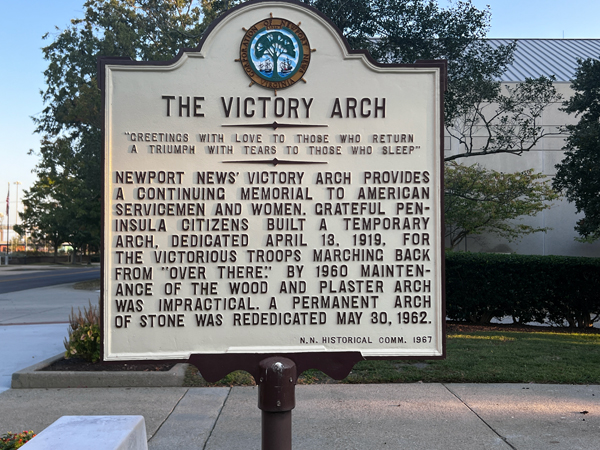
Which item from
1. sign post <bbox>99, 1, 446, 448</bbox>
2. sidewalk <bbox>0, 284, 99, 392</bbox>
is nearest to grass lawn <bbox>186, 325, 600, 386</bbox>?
sidewalk <bbox>0, 284, 99, 392</bbox>

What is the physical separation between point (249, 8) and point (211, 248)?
5.09 ft

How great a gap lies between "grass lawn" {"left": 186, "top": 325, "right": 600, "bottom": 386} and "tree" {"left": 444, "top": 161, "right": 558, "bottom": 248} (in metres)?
9.46

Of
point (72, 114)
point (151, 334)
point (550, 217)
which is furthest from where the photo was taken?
point (550, 217)

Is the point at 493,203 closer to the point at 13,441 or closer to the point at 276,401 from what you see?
the point at 276,401

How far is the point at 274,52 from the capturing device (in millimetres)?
3420

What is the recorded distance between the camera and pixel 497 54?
10734mm

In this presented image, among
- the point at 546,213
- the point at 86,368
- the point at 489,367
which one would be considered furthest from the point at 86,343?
the point at 546,213

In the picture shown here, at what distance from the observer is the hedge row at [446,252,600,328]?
1152cm

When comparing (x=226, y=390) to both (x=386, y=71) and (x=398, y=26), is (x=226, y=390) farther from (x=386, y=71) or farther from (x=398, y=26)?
(x=398, y=26)

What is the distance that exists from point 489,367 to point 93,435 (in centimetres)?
524

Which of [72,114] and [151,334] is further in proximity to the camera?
[72,114]

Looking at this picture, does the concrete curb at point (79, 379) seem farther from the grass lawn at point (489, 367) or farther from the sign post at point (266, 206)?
the sign post at point (266, 206)

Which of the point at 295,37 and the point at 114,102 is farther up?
the point at 295,37

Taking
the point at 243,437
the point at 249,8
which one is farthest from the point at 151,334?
the point at 249,8
